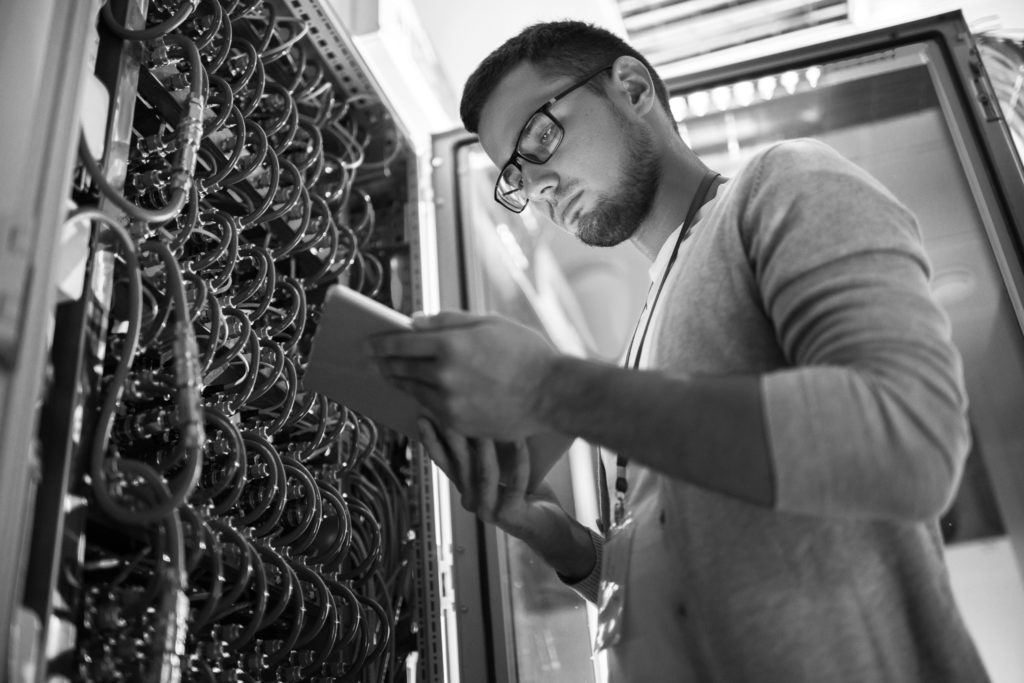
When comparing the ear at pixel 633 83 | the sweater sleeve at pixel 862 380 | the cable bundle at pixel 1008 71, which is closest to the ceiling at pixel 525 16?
the cable bundle at pixel 1008 71

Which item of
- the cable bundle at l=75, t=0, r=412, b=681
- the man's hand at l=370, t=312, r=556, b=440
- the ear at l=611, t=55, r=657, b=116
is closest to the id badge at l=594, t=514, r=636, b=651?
→ the man's hand at l=370, t=312, r=556, b=440

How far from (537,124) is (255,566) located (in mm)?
696

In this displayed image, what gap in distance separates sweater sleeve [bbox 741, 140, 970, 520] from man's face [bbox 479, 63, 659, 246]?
0.42 m

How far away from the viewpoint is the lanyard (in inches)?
39.4

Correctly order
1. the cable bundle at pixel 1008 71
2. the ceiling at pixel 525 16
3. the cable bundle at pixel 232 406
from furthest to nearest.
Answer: the ceiling at pixel 525 16 < the cable bundle at pixel 1008 71 < the cable bundle at pixel 232 406

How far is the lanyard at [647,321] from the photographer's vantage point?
1000 mm

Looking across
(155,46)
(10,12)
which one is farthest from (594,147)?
(10,12)

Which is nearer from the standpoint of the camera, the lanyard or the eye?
the lanyard

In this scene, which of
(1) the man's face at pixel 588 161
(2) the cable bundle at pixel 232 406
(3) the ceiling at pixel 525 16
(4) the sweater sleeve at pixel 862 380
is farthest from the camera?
(3) the ceiling at pixel 525 16

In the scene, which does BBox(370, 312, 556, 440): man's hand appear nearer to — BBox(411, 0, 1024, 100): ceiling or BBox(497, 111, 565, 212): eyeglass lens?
BBox(497, 111, 565, 212): eyeglass lens

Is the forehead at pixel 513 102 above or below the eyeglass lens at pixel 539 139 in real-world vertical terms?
above

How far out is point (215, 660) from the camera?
3.19 feet

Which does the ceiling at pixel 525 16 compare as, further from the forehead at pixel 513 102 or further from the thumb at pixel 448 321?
the thumb at pixel 448 321

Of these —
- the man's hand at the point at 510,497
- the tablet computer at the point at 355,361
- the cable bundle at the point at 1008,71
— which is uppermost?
the cable bundle at the point at 1008,71
